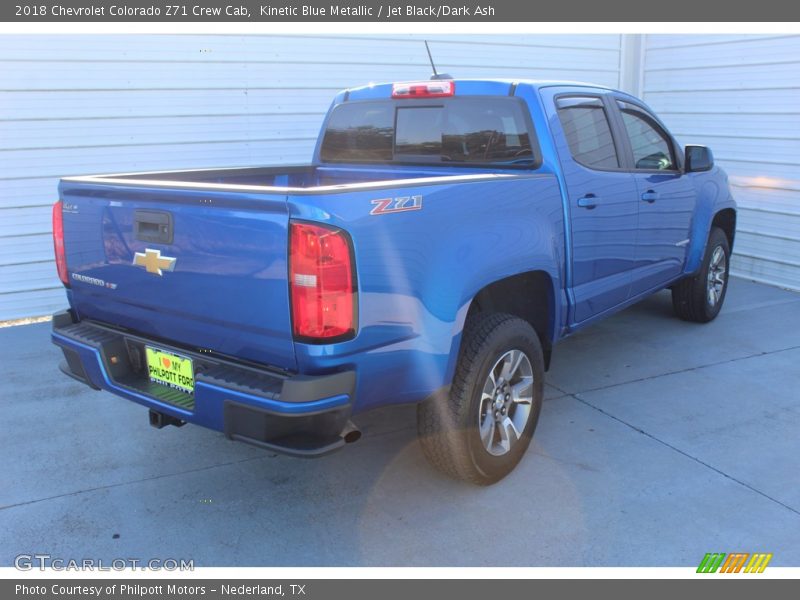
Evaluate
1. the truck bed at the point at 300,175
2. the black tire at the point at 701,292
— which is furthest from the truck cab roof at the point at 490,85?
the black tire at the point at 701,292

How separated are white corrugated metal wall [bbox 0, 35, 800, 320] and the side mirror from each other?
9.61 ft

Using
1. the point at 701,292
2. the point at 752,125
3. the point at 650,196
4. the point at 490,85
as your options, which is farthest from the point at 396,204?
the point at 752,125

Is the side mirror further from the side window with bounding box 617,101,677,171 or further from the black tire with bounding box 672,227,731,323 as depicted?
the black tire with bounding box 672,227,731,323

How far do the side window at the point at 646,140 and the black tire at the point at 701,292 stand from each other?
1060 millimetres

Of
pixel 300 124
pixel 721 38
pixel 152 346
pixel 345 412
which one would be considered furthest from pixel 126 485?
pixel 721 38

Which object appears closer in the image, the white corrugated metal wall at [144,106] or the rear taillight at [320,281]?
the rear taillight at [320,281]

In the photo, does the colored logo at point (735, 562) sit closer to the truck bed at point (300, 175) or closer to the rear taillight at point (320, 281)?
the rear taillight at point (320, 281)

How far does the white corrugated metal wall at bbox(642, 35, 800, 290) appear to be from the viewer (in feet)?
23.8

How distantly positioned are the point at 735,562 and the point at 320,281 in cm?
198

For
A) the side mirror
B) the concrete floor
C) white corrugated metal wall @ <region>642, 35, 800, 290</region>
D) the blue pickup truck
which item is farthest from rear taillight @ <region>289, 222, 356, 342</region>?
white corrugated metal wall @ <region>642, 35, 800, 290</region>

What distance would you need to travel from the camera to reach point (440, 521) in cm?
308

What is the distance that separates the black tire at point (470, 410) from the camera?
10.1ft

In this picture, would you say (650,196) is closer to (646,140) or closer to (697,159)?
(646,140)

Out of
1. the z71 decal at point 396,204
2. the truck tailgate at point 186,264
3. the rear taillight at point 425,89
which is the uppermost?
the rear taillight at point 425,89
